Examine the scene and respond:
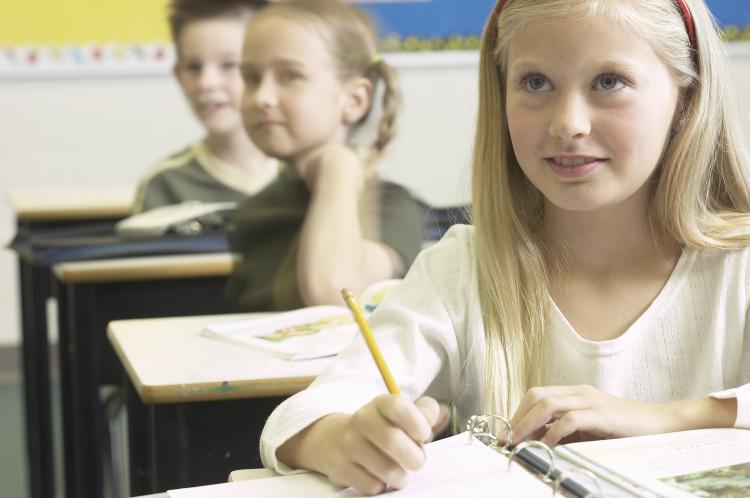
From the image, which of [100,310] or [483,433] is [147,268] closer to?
[100,310]

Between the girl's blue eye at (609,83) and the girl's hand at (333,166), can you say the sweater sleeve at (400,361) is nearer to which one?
→ the girl's blue eye at (609,83)

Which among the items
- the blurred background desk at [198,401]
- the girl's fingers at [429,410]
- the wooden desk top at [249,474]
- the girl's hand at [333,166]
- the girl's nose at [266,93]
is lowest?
the blurred background desk at [198,401]

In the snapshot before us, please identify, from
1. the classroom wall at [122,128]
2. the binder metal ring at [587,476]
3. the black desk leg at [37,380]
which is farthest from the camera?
the classroom wall at [122,128]

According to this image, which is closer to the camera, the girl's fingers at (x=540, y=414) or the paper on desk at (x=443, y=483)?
the paper on desk at (x=443, y=483)

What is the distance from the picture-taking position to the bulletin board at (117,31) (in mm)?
4215

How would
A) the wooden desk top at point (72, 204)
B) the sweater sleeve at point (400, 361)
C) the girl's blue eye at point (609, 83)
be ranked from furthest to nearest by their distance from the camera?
the wooden desk top at point (72, 204)
the girl's blue eye at point (609, 83)
the sweater sleeve at point (400, 361)

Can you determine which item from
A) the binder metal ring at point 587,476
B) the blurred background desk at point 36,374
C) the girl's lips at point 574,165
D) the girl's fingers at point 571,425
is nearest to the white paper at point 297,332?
the girl's lips at point 574,165

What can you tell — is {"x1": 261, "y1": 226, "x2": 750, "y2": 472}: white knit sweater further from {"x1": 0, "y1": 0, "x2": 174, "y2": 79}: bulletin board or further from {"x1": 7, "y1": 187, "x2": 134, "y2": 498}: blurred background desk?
{"x1": 0, "y1": 0, "x2": 174, "y2": 79}: bulletin board

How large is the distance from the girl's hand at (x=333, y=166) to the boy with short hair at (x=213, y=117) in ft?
3.47

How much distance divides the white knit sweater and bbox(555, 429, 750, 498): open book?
8.6 inches

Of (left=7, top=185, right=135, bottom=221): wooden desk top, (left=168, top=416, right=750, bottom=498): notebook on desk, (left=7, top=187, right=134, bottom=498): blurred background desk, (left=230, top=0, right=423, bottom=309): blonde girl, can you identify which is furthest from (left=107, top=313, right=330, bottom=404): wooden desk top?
(left=7, top=185, right=135, bottom=221): wooden desk top

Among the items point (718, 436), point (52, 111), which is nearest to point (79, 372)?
point (718, 436)

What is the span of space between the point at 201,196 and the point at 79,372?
1.25m

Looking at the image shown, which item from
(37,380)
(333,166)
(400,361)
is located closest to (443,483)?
(400,361)
